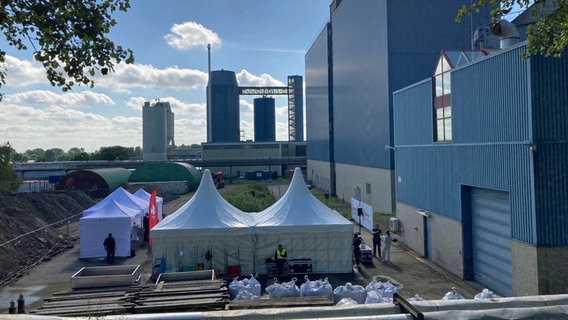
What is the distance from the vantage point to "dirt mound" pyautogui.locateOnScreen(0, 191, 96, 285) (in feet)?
57.4

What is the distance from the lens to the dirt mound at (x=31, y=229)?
17500 millimetres

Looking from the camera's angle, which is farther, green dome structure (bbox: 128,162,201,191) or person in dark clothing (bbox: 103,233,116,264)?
green dome structure (bbox: 128,162,201,191)

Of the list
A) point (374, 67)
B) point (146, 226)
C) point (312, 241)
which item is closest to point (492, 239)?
point (312, 241)

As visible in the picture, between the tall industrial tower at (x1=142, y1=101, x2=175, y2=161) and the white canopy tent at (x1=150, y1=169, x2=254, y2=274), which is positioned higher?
the tall industrial tower at (x1=142, y1=101, x2=175, y2=161)

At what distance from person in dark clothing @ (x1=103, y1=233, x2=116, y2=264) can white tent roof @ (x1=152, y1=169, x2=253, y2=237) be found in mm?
3115

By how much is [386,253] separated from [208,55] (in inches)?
3449

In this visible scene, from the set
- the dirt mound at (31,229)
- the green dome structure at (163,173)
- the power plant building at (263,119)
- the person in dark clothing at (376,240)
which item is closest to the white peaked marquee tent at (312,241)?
the person in dark clothing at (376,240)

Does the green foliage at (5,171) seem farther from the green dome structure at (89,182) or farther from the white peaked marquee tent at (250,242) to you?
the white peaked marquee tent at (250,242)

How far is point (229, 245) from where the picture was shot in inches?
616

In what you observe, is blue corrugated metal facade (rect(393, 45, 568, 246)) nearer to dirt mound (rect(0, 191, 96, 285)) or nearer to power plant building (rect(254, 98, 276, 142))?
dirt mound (rect(0, 191, 96, 285))

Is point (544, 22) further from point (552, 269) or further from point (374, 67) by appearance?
point (374, 67)

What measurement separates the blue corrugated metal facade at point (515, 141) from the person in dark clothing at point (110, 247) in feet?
45.6

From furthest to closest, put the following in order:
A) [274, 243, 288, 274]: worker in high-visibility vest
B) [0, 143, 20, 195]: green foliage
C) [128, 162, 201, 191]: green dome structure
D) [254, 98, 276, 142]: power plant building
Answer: [254, 98, 276, 142]: power plant building → [128, 162, 201, 191]: green dome structure → [0, 143, 20, 195]: green foliage → [274, 243, 288, 274]: worker in high-visibility vest

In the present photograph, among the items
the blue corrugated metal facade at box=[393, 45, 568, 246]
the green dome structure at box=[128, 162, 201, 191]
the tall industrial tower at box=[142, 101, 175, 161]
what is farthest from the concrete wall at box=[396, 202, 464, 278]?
the tall industrial tower at box=[142, 101, 175, 161]
